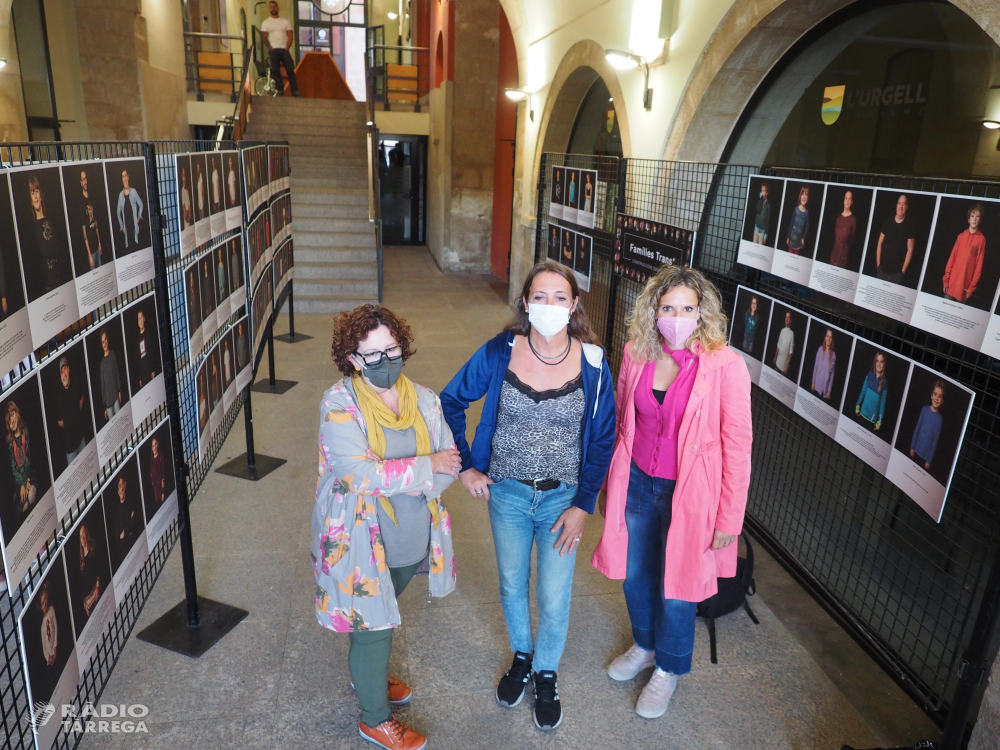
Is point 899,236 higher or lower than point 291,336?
higher

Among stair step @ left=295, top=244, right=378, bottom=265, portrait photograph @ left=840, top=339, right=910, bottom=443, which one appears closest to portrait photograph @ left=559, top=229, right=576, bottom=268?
portrait photograph @ left=840, top=339, right=910, bottom=443

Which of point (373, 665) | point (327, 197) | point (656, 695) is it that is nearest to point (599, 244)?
point (656, 695)

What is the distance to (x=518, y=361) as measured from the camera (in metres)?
2.40

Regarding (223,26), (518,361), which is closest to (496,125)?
(223,26)

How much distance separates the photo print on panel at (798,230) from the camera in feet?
9.77

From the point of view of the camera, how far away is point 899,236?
2.51 meters

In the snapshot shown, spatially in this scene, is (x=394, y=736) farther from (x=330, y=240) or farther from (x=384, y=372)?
(x=330, y=240)

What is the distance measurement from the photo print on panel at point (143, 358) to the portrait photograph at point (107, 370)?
0.06 m

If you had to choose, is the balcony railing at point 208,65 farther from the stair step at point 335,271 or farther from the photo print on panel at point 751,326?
the photo print on panel at point 751,326

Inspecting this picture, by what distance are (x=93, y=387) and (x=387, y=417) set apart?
80cm

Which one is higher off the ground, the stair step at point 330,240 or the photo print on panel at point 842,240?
the photo print on panel at point 842,240

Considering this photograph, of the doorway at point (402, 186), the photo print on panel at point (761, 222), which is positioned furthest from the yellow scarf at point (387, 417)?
the doorway at point (402, 186)

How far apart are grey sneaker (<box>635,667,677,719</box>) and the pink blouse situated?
80 cm

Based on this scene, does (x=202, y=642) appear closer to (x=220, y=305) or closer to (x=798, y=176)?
(x=220, y=305)
